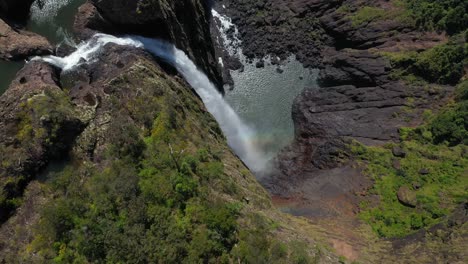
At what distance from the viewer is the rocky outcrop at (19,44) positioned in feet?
97.3

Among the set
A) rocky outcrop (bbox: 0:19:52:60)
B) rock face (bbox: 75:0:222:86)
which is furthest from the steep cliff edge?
rocky outcrop (bbox: 0:19:52:60)

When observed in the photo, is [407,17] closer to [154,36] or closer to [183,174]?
[154,36]

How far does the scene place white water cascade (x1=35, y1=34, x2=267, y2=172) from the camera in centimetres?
3072

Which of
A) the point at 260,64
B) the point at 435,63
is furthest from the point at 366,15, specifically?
the point at 260,64

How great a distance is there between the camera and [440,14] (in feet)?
134

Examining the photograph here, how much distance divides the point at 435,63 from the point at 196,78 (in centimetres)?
2479

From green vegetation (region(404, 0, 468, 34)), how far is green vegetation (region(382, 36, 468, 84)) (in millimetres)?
1717

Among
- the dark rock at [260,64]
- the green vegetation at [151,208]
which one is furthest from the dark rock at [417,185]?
the dark rock at [260,64]

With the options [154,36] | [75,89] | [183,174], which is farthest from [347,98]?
[75,89]

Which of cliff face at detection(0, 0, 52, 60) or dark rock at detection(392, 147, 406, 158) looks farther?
dark rock at detection(392, 147, 406, 158)

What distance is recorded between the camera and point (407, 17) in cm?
4212

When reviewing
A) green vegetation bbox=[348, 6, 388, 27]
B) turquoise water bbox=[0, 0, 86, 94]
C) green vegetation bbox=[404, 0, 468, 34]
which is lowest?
turquoise water bbox=[0, 0, 86, 94]

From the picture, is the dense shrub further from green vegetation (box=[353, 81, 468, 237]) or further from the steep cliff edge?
Answer: green vegetation (box=[353, 81, 468, 237])

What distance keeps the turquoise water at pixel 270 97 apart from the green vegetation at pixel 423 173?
8.46 metres
